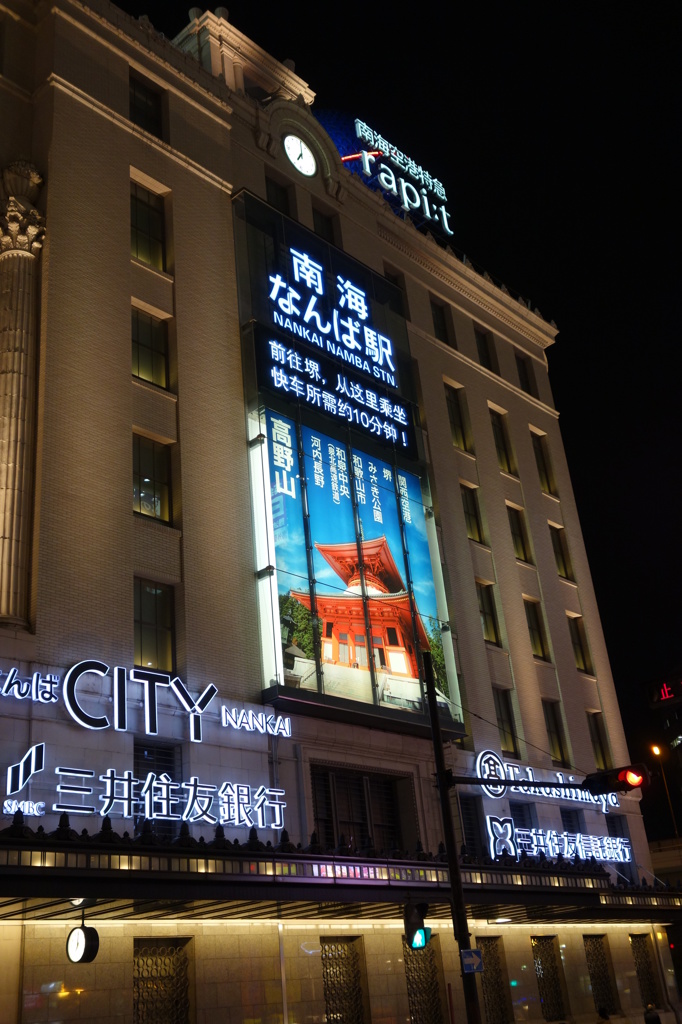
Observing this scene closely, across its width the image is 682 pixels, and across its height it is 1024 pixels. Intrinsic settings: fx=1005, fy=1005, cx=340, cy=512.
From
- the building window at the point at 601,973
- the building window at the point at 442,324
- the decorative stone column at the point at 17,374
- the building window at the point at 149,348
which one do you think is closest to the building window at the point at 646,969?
the building window at the point at 601,973

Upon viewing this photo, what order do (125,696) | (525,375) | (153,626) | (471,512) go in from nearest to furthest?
(125,696) → (153,626) → (471,512) → (525,375)

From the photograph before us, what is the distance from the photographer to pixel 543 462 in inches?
1918

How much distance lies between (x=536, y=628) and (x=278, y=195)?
2050 centimetres

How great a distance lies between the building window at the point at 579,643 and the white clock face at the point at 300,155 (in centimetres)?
2198

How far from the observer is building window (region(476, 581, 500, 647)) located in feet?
129

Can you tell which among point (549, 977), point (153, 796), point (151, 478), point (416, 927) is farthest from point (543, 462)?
point (416, 927)

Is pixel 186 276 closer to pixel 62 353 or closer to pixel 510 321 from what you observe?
pixel 62 353

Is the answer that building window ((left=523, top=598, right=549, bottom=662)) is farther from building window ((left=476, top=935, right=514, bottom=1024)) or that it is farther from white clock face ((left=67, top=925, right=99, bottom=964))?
white clock face ((left=67, top=925, right=99, bottom=964))

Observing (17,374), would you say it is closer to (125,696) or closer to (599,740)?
(125,696)

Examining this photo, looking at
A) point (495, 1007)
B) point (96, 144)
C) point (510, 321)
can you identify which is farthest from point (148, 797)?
point (510, 321)

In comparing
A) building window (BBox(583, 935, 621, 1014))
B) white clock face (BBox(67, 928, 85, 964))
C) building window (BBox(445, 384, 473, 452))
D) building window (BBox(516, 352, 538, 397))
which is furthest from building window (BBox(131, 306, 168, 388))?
building window (BBox(583, 935, 621, 1014))

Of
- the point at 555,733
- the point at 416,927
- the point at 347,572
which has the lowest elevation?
the point at 416,927

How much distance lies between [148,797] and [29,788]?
2.90 m

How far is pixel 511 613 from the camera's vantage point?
1578 inches
